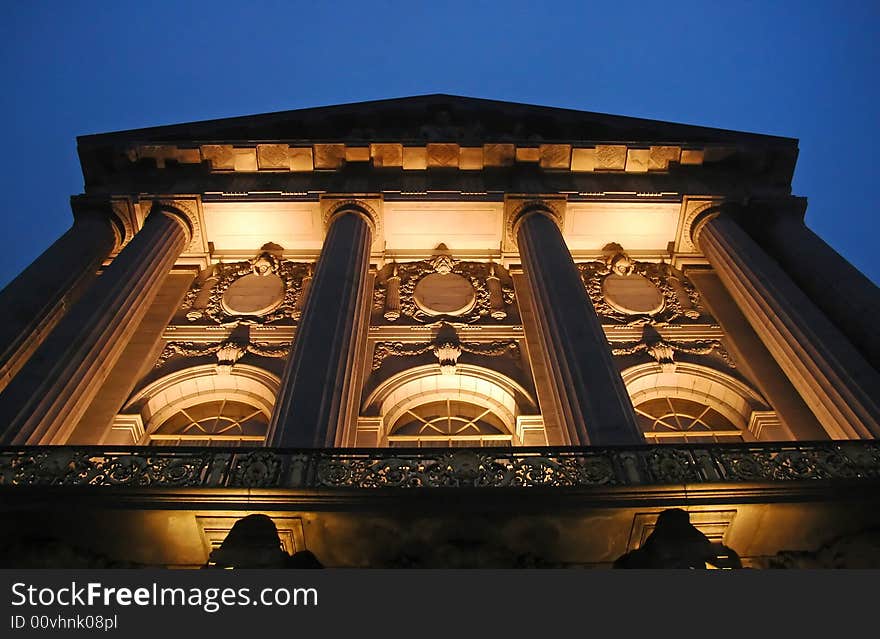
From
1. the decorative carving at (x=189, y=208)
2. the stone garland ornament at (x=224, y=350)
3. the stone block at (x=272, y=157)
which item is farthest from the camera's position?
the stone block at (x=272, y=157)

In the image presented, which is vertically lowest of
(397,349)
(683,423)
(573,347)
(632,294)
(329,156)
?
(573,347)

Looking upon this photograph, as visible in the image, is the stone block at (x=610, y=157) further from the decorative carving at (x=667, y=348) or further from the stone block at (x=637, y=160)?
the decorative carving at (x=667, y=348)

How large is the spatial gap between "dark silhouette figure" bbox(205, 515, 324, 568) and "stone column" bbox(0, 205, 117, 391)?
6.85 metres

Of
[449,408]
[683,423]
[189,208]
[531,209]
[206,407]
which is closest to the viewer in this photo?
[683,423]

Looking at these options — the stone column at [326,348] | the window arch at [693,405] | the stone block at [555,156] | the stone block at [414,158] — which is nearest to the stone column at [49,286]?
the stone column at [326,348]

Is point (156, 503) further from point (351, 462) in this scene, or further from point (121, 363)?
point (121, 363)

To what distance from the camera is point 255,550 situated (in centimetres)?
842

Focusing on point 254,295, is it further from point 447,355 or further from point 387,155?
point 447,355

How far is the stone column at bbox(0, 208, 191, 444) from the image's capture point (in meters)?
12.0

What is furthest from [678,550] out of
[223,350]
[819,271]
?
[223,350]

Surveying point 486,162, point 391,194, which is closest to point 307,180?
point 391,194

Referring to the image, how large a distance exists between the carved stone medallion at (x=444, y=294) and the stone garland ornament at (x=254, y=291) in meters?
2.87

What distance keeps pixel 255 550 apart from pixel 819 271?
13.2m

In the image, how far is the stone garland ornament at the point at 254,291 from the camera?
17838 millimetres
